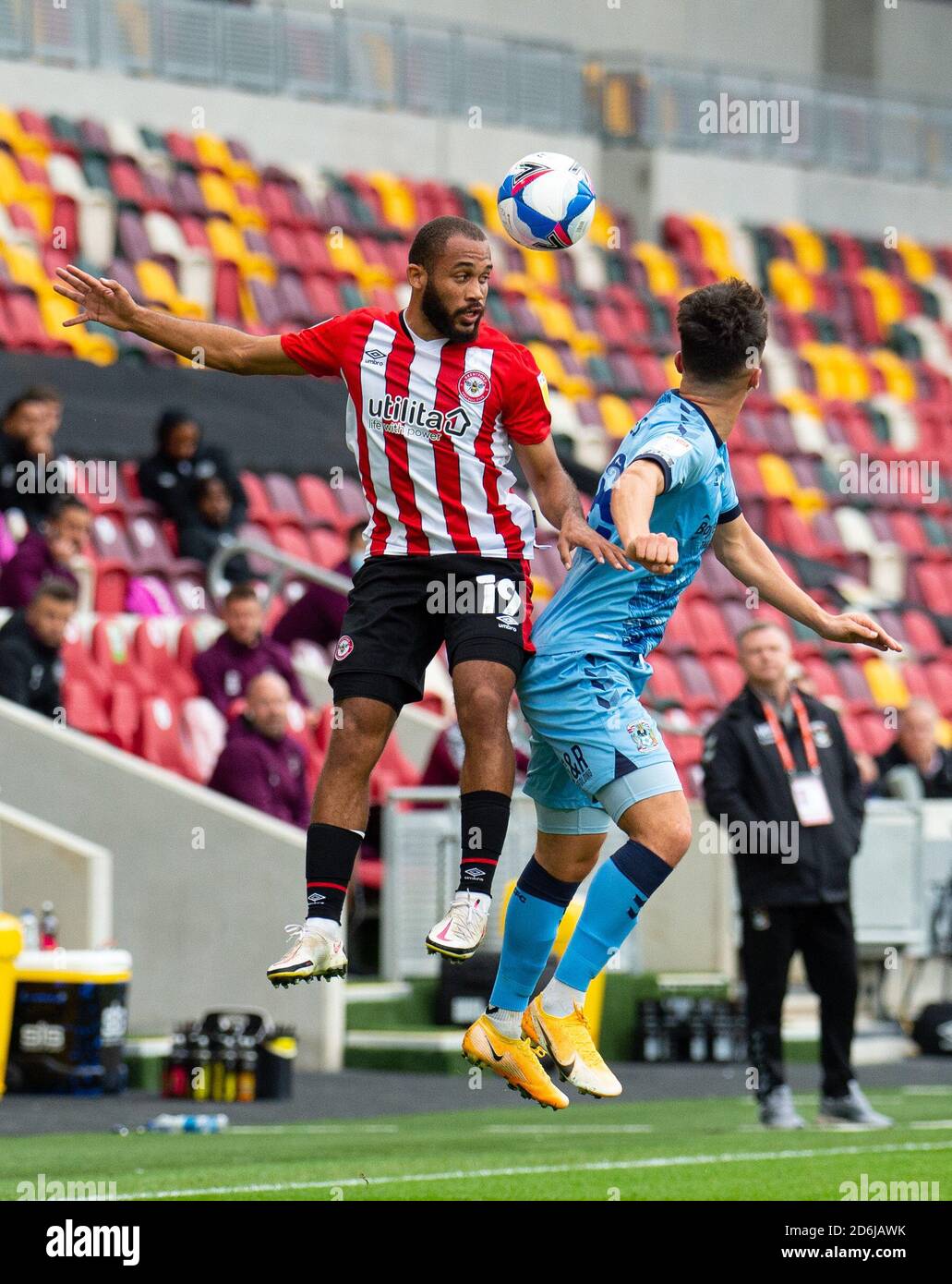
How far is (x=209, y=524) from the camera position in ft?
48.4

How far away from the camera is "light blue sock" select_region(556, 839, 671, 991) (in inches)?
255

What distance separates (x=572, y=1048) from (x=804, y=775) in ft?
14.1

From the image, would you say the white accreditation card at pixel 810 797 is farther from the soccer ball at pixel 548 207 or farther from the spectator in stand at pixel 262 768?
the soccer ball at pixel 548 207

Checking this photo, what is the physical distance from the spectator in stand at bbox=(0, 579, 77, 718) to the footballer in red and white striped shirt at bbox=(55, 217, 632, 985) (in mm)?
5287

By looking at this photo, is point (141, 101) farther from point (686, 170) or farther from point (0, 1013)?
point (0, 1013)

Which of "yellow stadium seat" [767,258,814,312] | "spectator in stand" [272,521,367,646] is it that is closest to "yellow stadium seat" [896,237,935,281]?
"yellow stadium seat" [767,258,814,312]

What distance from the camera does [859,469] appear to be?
73.3 ft

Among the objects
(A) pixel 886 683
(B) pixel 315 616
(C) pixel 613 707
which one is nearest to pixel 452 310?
(C) pixel 613 707

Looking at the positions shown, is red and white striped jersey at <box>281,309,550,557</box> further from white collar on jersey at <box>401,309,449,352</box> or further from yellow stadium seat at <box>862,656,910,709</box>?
yellow stadium seat at <box>862,656,910,709</box>

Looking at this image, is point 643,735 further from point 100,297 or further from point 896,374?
point 896,374

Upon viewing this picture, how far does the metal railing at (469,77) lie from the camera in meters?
20.5

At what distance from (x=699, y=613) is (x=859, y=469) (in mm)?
4901
